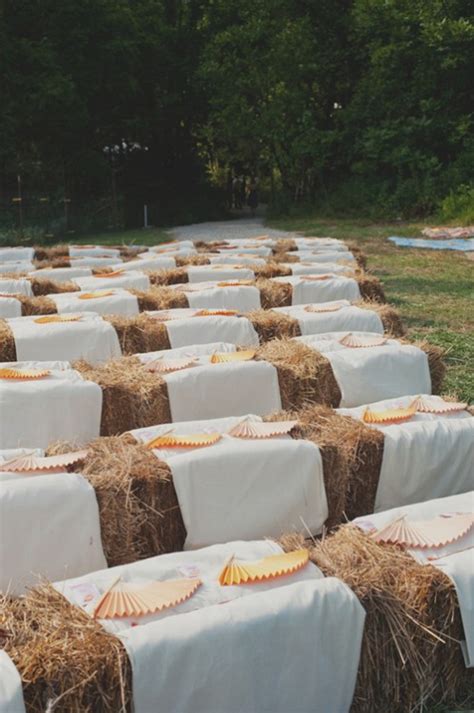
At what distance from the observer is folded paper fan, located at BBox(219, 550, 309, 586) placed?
214 cm

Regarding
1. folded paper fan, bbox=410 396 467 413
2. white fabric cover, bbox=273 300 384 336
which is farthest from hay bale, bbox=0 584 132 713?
white fabric cover, bbox=273 300 384 336

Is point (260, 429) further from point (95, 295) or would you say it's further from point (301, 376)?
point (95, 295)

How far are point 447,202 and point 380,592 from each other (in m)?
17.6

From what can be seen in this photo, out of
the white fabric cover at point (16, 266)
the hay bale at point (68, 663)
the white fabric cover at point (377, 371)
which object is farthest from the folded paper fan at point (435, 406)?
the white fabric cover at point (16, 266)

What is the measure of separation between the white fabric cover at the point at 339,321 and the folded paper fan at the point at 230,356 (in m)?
0.99

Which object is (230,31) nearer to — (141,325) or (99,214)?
(99,214)

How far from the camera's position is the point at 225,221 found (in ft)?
81.4

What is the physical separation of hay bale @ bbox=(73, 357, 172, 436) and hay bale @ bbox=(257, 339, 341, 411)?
61 cm

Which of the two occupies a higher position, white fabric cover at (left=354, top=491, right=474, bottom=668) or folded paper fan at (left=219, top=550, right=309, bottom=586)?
folded paper fan at (left=219, top=550, right=309, bottom=586)

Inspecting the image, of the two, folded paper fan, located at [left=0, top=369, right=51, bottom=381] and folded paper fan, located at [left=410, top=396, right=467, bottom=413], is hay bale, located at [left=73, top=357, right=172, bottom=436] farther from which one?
folded paper fan, located at [left=410, top=396, right=467, bottom=413]

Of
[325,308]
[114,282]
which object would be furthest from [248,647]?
[114,282]

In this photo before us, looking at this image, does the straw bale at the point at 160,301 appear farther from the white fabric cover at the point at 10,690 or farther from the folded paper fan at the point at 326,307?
the white fabric cover at the point at 10,690

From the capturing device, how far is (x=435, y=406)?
3408 mm

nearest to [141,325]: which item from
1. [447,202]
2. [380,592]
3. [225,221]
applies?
[380,592]
